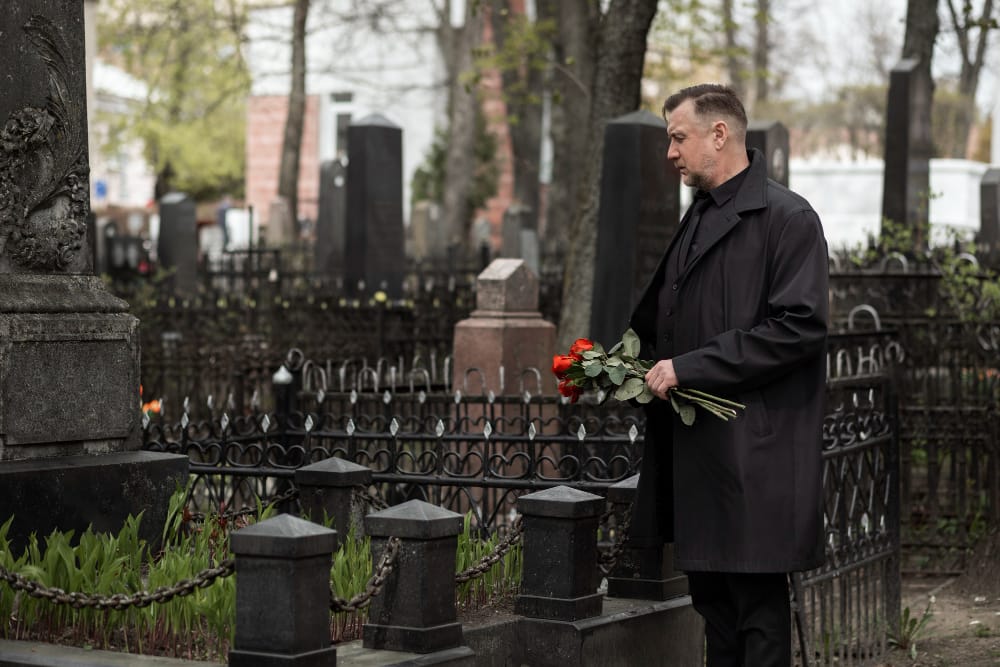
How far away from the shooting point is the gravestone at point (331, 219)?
23.7m

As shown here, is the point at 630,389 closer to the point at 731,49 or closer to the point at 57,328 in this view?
the point at 57,328

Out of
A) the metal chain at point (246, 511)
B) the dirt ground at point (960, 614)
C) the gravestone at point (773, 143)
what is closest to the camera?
the metal chain at point (246, 511)

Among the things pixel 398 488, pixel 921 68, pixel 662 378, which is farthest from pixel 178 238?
pixel 662 378

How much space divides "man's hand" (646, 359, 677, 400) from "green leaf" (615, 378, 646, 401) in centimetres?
8

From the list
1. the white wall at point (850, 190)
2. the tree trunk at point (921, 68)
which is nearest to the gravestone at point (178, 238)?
the tree trunk at point (921, 68)

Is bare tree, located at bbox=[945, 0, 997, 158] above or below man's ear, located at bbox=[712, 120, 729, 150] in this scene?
above

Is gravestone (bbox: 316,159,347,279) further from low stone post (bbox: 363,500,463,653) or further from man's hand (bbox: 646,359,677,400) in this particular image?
man's hand (bbox: 646,359,677,400)

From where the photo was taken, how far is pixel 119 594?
15.7 ft

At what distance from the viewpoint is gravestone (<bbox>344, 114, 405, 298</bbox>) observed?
18703 millimetres

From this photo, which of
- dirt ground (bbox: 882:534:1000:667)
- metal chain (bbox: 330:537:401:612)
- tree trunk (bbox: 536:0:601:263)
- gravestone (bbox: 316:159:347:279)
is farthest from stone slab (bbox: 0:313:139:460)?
gravestone (bbox: 316:159:347:279)

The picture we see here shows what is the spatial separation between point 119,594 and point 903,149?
650 inches

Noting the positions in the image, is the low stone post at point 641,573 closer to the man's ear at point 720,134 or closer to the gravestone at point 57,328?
the man's ear at point 720,134

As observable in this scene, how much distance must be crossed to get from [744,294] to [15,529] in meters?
2.71

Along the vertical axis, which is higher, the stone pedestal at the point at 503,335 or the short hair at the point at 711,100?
the short hair at the point at 711,100
